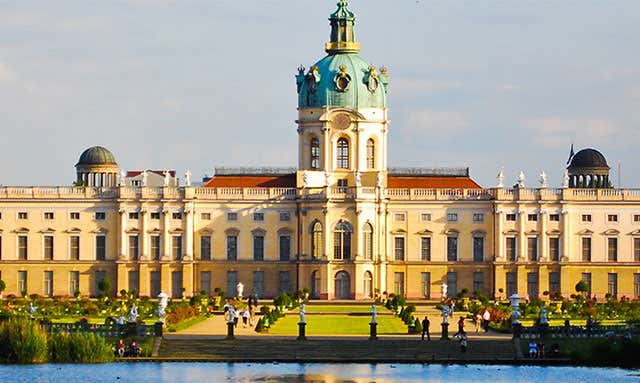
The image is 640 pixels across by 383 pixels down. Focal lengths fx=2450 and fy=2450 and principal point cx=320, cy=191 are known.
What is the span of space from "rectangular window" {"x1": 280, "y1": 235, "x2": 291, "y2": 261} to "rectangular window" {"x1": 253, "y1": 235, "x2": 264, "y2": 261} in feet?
3.72

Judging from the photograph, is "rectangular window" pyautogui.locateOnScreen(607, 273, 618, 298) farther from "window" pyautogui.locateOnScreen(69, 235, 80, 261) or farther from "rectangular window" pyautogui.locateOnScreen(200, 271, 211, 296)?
"window" pyautogui.locateOnScreen(69, 235, 80, 261)

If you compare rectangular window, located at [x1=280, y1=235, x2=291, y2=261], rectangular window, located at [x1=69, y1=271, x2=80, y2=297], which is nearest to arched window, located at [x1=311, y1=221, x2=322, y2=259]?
rectangular window, located at [x1=280, y1=235, x2=291, y2=261]

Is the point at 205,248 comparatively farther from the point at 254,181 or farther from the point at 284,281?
the point at 254,181

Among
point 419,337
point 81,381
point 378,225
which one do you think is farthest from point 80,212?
point 81,381

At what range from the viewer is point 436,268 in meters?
142

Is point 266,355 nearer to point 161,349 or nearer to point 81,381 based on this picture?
point 161,349

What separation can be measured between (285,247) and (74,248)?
12.2 meters

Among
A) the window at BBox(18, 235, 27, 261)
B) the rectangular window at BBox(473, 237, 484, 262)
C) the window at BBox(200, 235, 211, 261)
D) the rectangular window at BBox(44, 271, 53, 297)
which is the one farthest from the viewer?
the rectangular window at BBox(473, 237, 484, 262)

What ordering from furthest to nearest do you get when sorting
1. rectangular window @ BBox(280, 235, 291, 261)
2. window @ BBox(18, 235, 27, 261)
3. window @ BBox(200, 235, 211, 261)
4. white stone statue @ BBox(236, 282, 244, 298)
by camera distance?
1. window @ BBox(18, 235, 27, 261)
2. window @ BBox(200, 235, 211, 261)
3. rectangular window @ BBox(280, 235, 291, 261)
4. white stone statue @ BBox(236, 282, 244, 298)

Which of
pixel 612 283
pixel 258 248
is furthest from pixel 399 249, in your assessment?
pixel 612 283

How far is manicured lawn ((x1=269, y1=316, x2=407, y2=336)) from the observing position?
99.9m

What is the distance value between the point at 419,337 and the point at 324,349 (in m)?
7.06

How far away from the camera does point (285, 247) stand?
14138cm

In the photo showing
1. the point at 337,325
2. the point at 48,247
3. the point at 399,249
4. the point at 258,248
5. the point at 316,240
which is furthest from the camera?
the point at 399,249
